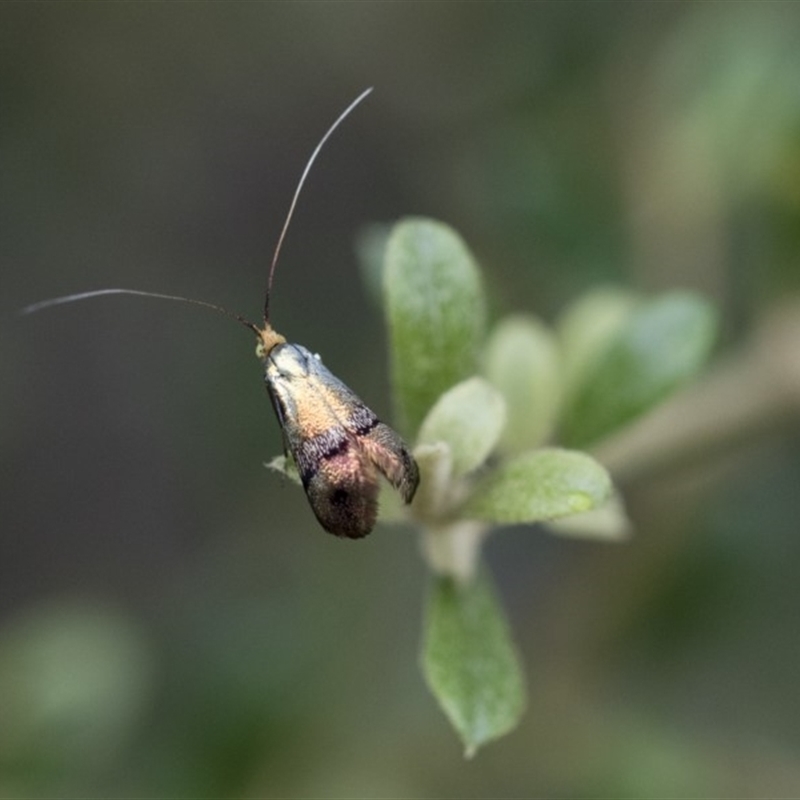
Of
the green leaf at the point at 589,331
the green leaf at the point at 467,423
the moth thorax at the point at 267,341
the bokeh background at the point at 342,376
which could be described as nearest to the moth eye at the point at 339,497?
the green leaf at the point at 467,423

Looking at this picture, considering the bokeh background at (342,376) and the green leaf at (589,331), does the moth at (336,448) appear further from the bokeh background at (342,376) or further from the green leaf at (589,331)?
the bokeh background at (342,376)

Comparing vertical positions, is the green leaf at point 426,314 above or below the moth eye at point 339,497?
above

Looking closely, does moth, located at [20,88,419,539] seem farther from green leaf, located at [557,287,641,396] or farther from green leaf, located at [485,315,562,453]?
green leaf, located at [557,287,641,396]

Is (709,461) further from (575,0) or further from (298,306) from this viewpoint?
(298,306)

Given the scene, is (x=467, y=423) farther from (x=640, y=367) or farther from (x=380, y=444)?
(x=640, y=367)

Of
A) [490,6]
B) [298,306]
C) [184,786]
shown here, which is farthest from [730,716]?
[490,6]
